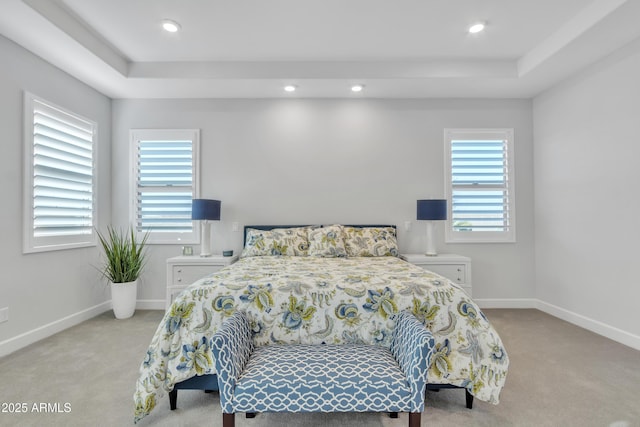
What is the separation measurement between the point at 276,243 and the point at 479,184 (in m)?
2.74

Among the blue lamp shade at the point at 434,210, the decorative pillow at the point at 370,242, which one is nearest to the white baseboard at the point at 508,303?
the blue lamp shade at the point at 434,210

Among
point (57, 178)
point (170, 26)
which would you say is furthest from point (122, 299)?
point (170, 26)

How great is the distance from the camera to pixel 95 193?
12.3 feet

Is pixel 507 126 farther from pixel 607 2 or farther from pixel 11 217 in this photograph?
pixel 11 217

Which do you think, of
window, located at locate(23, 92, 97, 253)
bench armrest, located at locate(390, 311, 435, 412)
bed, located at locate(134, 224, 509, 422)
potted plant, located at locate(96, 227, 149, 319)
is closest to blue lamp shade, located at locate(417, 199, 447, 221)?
bed, located at locate(134, 224, 509, 422)

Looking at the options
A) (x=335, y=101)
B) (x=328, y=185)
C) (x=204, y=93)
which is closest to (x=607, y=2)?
(x=335, y=101)

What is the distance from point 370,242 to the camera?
3.63 metres

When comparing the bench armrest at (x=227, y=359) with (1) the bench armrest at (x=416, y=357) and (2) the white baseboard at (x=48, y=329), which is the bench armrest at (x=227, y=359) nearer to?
(1) the bench armrest at (x=416, y=357)

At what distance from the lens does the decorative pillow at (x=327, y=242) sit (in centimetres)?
345

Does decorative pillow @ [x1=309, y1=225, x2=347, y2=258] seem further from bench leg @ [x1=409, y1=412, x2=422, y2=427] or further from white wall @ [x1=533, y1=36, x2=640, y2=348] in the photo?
white wall @ [x1=533, y1=36, x2=640, y2=348]

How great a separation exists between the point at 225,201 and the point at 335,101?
1953mm

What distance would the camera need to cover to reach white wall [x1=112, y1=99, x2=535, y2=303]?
4.02 m

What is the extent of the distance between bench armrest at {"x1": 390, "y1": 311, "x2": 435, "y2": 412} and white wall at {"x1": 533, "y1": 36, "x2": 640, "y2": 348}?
267cm

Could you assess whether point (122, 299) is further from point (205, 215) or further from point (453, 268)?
point (453, 268)
